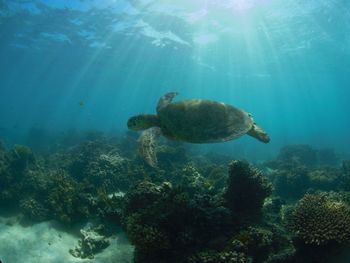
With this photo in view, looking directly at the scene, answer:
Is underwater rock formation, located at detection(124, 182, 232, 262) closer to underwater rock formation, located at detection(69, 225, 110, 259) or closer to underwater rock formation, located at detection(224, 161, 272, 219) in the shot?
underwater rock formation, located at detection(224, 161, 272, 219)

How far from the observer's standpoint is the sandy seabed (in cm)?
709

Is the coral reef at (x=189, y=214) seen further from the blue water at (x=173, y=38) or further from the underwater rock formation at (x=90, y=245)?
the blue water at (x=173, y=38)

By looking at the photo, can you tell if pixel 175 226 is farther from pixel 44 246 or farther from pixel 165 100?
pixel 165 100

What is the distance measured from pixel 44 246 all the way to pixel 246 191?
579 cm

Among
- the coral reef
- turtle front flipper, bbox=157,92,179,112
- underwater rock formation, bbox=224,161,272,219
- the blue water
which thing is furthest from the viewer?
the blue water

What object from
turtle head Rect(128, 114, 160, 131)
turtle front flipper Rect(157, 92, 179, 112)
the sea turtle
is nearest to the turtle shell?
the sea turtle

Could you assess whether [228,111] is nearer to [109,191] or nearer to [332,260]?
[332,260]

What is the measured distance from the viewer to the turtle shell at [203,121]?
7.01 m

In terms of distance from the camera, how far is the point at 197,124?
23.2 feet

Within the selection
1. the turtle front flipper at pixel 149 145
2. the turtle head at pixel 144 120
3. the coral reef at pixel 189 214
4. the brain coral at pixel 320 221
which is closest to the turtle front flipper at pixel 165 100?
the turtle head at pixel 144 120

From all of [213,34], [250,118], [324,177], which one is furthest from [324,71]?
[250,118]

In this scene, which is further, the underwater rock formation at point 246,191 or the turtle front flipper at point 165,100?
the turtle front flipper at point 165,100

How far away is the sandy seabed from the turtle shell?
327cm

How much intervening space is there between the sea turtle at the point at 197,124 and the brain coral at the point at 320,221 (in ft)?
7.54
